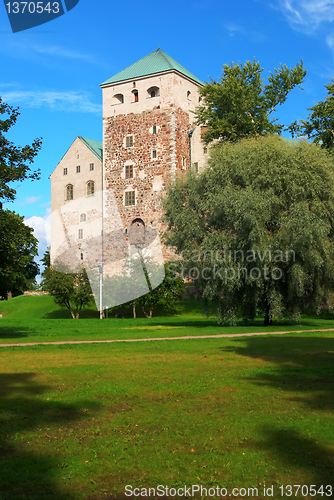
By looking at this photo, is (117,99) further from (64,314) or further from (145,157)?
(64,314)

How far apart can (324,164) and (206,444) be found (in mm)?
21756

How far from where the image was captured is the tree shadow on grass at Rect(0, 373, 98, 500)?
4727mm

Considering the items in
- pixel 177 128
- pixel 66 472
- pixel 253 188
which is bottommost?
pixel 66 472

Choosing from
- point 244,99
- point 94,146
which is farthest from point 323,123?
point 94,146

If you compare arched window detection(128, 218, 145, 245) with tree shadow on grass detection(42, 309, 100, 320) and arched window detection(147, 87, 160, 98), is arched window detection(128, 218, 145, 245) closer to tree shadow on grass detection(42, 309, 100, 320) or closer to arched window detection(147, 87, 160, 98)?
tree shadow on grass detection(42, 309, 100, 320)

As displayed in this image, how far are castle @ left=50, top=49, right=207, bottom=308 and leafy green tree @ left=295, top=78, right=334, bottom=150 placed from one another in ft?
45.2

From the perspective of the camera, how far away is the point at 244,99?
4031 centimetres

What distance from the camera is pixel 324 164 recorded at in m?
25.2

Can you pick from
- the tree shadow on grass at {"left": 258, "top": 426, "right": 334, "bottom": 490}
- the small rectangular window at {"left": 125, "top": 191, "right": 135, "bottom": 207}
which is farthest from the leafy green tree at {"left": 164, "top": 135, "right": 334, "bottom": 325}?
the small rectangular window at {"left": 125, "top": 191, "right": 135, "bottom": 207}

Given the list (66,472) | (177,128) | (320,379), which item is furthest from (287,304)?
(177,128)

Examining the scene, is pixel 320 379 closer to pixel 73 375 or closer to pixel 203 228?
pixel 73 375

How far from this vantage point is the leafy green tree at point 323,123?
39.2 m

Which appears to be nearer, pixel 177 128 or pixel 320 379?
pixel 320 379

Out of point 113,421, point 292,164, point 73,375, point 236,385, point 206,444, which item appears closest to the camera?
point 206,444
